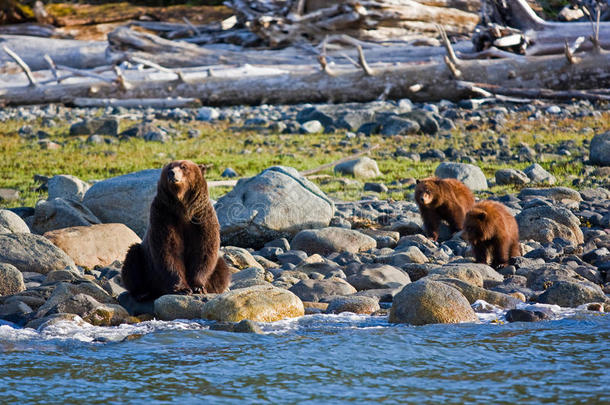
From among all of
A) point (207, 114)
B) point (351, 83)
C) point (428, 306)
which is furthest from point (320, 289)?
point (351, 83)

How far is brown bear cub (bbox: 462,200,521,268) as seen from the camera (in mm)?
8500

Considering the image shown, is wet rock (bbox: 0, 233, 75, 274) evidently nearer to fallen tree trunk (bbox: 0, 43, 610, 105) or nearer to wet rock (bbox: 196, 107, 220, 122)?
wet rock (bbox: 196, 107, 220, 122)

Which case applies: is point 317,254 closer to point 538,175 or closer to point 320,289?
point 320,289

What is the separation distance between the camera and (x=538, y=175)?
Answer: 13312mm

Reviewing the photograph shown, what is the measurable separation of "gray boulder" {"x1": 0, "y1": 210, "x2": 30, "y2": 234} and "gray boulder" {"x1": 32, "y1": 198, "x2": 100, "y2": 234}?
1.80ft

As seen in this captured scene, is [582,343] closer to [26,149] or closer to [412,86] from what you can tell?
[26,149]

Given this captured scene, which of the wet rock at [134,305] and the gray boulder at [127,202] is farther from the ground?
the wet rock at [134,305]

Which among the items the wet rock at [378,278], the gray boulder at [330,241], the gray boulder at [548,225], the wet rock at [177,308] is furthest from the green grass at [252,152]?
the wet rock at [177,308]

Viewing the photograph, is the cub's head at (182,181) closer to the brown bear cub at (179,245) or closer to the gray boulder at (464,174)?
the brown bear cub at (179,245)

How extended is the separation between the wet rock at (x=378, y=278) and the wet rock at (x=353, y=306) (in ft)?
2.34

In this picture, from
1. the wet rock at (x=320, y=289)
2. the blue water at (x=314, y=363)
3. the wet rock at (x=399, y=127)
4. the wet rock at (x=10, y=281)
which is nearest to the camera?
the blue water at (x=314, y=363)

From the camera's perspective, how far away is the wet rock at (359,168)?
13961mm

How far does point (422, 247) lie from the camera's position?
9500mm

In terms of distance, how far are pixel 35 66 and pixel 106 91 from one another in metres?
8.42
